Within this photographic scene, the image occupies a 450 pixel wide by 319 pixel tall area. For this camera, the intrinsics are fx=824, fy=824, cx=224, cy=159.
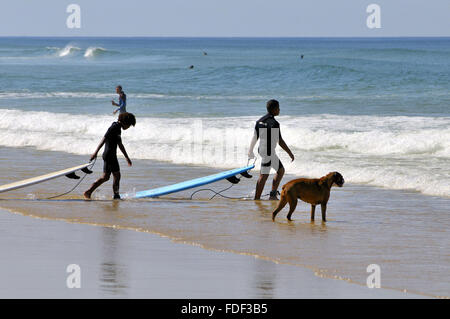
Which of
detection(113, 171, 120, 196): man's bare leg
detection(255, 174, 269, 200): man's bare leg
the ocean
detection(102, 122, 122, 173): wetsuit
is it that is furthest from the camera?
detection(255, 174, 269, 200): man's bare leg

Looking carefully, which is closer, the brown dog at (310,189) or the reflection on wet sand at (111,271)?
the reflection on wet sand at (111,271)

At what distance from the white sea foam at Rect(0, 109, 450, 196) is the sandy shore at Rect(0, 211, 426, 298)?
5.39 m

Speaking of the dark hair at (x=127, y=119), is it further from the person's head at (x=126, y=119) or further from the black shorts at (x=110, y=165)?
the black shorts at (x=110, y=165)

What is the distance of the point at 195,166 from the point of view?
1521cm

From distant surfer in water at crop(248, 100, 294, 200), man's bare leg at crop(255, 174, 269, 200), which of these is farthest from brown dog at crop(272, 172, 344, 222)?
man's bare leg at crop(255, 174, 269, 200)

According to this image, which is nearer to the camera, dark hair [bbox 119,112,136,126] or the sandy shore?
the sandy shore

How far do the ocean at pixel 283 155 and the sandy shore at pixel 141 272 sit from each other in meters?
0.36

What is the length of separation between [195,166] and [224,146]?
324cm

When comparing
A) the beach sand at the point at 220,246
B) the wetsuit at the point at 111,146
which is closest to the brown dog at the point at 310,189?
the beach sand at the point at 220,246

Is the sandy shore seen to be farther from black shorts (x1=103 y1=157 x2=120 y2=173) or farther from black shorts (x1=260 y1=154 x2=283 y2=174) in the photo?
black shorts (x1=260 y1=154 x2=283 y2=174)

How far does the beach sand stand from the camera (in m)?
6.52

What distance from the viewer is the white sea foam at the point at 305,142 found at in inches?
546

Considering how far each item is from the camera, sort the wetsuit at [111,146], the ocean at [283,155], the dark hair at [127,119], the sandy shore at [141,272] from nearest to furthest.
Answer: the sandy shore at [141,272]
the ocean at [283,155]
the dark hair at [127,119]
the wetsuit at [111,146]
